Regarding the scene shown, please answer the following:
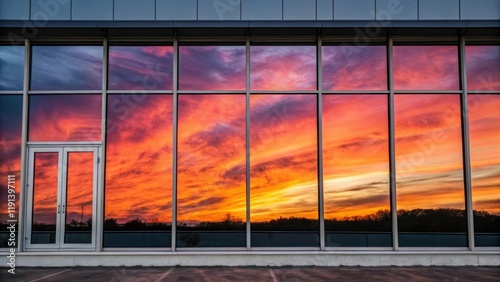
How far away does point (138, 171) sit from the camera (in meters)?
9.79

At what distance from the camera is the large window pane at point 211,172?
31.4 ft

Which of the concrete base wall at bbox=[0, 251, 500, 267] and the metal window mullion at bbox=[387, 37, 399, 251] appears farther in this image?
the metal window mullion at bbox=[387, 37, 399, 251]

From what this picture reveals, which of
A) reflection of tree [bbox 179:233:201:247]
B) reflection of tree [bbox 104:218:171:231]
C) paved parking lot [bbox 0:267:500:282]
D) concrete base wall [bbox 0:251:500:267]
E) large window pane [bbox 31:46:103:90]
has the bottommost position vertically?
paved parking lot [bbox 0:267:500:282]

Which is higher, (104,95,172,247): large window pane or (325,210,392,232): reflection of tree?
(104,95,172,247): large window pane

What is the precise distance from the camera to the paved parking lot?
8.11 metres

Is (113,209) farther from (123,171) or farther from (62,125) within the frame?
(62,125)

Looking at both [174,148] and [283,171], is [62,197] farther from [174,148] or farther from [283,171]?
[283,171]

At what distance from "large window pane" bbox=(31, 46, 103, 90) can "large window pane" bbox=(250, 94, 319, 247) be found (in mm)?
3680

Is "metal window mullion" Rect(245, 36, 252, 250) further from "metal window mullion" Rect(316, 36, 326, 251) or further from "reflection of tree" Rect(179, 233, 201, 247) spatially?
"metal window mullion" Rect(316, 36, 326, 251)

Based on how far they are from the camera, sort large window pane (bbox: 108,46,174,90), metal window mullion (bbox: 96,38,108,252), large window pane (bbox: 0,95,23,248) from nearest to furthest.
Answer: metal window mullion (bbox: 96,38,108,252) → large window pane (bbox: 0,95,23,248) → large window pane (bbox: 108,46,174,90)

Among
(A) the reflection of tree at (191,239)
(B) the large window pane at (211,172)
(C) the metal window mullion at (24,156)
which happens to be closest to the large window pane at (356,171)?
(B) the large window pane at (211,172)

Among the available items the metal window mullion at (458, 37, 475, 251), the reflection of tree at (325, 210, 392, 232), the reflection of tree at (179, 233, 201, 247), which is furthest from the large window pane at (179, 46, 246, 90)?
the metal window mullion at (458, 37, 475, 251)

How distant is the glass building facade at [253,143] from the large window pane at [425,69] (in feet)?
0.08

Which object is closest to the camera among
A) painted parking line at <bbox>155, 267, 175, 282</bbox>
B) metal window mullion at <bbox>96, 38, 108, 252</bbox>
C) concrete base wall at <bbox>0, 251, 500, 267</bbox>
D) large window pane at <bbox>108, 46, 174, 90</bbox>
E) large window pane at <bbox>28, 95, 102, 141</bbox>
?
painted parking line at <bbox>155, 267, 175, 282</bbox>
